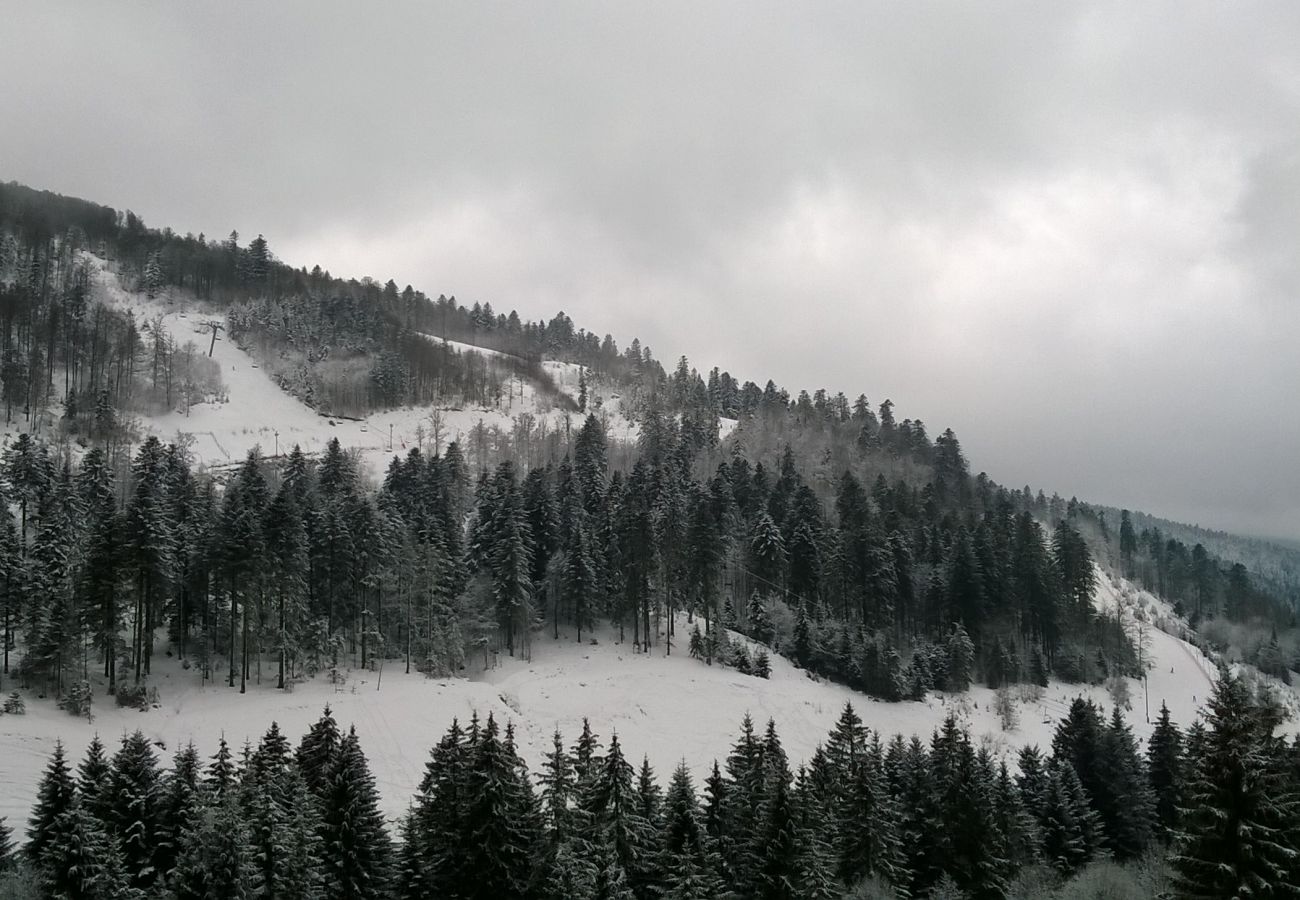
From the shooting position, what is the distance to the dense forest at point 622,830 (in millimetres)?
19844

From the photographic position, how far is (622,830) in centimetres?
3247

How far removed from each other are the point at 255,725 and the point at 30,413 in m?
90.2

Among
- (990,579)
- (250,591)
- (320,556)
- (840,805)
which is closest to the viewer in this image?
(840,805)

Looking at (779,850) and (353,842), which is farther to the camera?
(779,850)

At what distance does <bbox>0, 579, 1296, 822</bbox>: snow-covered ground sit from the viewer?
45.0 meters

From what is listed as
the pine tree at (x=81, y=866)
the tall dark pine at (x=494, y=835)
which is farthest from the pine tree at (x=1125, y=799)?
the pine tree at (x=81, y=866)

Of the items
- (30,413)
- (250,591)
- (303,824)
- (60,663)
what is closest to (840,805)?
(303,824)

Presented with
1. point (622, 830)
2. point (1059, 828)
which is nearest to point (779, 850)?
point (622, 830)

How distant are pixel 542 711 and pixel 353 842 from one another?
27762mm

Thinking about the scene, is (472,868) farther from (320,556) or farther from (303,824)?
(320,556)

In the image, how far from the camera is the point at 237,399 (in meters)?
144

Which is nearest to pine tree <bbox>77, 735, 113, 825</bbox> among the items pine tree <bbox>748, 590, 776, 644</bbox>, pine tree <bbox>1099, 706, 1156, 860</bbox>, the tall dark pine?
the tall dark pine

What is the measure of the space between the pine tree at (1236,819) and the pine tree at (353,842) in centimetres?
2659

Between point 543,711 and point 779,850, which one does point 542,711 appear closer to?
point 543,711
